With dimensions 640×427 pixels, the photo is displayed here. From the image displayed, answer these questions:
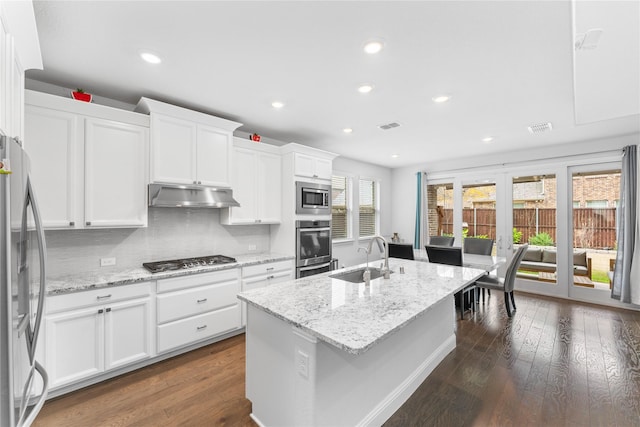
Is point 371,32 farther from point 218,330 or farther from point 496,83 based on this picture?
point 218,330

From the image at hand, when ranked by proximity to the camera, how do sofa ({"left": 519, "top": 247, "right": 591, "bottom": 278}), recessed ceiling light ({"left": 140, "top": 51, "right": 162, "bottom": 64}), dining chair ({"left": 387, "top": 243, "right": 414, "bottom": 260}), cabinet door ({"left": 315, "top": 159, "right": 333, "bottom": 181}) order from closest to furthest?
1. recessed ceiling light ({"left": 140, "top": 51, "right": 162, "bottom": 64})
2. dining chair ({"left": 387, "top": 243, "right": 414, "bottom": 260})
3. cabinet door ({"left": 315, "top": 159, "right": 333, "bottom": 181})
4. sofa ({"left": 519, "top": 247, "right": 591, "bottom": 278})

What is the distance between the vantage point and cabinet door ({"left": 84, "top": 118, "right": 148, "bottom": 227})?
243cm

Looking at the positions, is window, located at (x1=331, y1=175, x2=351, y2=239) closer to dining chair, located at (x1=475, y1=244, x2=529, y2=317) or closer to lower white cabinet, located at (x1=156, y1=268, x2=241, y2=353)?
dining chair, located at (x1=475, y1=244, x2=529, y2=317)

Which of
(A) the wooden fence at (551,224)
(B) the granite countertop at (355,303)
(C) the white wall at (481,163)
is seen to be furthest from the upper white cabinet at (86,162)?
(A) the wooden fence at (551,224)

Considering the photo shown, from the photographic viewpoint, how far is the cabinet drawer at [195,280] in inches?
104

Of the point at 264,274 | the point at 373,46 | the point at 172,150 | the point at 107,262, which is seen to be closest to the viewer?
the point at 373,46

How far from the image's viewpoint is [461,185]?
19.1 ft

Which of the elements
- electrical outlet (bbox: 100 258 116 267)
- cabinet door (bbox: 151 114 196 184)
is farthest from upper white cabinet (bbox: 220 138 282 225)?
electrical outlet (bbox: 100 258 116 267)

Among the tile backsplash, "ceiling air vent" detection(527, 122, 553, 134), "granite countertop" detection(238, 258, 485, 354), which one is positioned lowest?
"granite countertop" detection(238, 258, 485, 354)

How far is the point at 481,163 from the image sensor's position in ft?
18.0

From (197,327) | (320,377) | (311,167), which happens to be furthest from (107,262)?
(311,167)

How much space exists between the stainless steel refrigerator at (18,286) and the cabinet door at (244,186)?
2273mm

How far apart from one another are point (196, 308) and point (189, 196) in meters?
1.20

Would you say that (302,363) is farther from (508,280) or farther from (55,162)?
(508,280)
